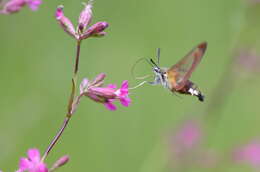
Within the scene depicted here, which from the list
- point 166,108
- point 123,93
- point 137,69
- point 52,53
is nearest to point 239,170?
point 166,108

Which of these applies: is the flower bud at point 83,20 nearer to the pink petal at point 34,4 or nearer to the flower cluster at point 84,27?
the flower cluster at point 84,27

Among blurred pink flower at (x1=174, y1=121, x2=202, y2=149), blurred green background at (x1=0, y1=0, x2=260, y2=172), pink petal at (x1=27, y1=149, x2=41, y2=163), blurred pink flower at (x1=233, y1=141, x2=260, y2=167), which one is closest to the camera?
pink petal at (x1=27, y1=149, x2=41, y2=163)

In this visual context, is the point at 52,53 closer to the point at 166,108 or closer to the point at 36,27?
the point at 36,27

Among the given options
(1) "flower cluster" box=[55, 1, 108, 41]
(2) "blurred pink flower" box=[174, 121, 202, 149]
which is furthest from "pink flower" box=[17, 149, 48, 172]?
(2) "blurred pink flower" box=[174, 121, 202, 149]

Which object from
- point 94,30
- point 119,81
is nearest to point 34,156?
point 94,30

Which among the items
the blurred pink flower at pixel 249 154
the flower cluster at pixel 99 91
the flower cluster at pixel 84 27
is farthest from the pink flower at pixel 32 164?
the blurred pink flower at pixel 249 154

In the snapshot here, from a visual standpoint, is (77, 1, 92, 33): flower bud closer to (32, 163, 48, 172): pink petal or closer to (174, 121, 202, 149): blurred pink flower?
(32, 163, 48, 172): pink petal
